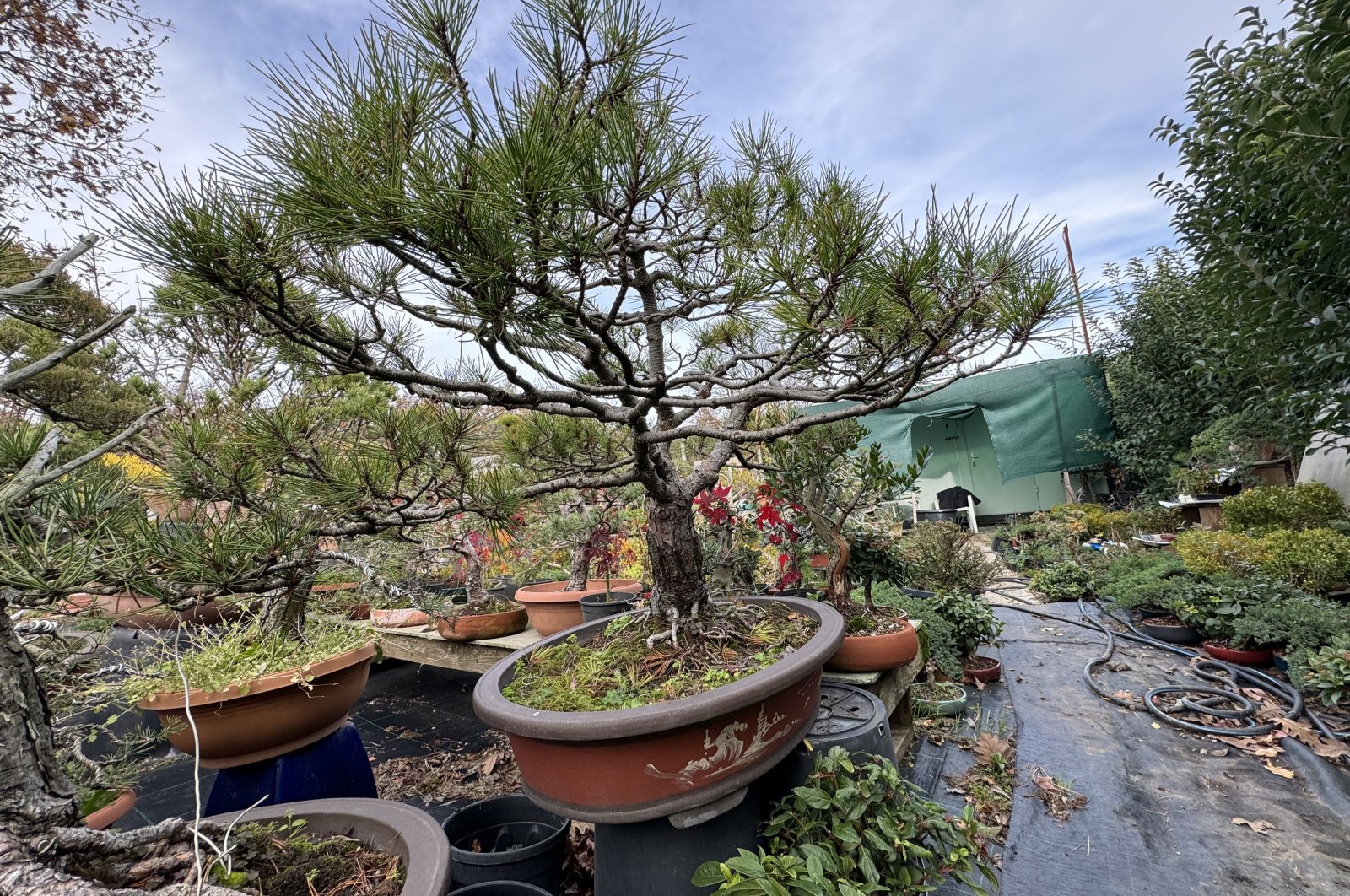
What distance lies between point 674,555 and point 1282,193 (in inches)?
115

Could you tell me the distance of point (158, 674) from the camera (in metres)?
1.21

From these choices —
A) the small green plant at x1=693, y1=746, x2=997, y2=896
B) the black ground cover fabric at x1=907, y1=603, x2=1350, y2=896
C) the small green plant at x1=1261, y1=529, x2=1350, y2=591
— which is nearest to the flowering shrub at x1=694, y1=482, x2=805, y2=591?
the black ground cover fabric at x1=907, y1=603, x2=1350, y2=896

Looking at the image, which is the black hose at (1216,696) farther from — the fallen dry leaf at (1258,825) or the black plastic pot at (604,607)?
the black plastic pot at (604,607)

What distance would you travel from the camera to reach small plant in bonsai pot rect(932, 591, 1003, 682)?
2371mm

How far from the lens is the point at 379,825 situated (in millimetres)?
813

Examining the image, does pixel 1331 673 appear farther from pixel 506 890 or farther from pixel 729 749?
pixel 506 890

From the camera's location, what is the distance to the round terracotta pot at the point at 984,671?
232cm

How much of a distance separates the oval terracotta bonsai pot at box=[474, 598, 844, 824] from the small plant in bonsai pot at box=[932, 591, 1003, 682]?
1.82 meters

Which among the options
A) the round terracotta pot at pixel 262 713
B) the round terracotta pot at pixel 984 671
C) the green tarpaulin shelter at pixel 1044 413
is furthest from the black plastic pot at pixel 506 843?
the green tarpaulin shelter at pixel 1044 413

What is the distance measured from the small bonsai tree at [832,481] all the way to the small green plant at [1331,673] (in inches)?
62.4

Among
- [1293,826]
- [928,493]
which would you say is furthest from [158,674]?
[928,493]

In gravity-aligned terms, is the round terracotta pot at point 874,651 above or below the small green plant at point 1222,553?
below

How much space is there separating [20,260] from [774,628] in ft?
5.50

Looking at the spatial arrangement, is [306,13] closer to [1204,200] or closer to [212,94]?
[212,94]
